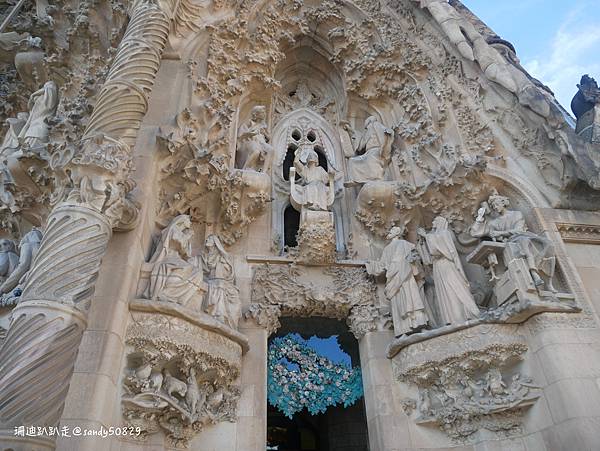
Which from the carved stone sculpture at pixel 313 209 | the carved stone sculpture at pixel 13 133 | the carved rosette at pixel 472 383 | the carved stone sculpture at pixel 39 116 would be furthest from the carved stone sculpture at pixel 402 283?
the carved stone sculpture at pixel 13 133

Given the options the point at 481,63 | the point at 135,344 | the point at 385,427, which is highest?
the point at 481,63

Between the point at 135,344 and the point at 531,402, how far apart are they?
4484mm

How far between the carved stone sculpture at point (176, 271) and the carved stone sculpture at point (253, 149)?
200cm

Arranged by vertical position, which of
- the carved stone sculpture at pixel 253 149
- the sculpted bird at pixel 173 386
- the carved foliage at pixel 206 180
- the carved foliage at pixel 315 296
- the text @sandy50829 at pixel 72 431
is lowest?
the text @sandy50829 at pixel 72 431

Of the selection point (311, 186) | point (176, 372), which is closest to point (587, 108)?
point (311, 186)

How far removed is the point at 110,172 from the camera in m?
4.52

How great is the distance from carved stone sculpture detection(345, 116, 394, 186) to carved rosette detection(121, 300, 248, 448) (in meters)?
3.76

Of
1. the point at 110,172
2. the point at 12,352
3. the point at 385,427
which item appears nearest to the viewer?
the point at 12,352

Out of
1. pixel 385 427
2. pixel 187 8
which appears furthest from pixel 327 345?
pixel 187 8

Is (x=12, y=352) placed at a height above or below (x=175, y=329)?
below

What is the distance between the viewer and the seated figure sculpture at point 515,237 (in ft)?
18.7

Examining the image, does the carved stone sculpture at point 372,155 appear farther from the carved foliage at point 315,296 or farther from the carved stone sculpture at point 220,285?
the carved stone sculpture at point 220,285

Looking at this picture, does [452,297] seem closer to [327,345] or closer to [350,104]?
[327,345]

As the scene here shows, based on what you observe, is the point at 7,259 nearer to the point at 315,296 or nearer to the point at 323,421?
the point at 315,296
